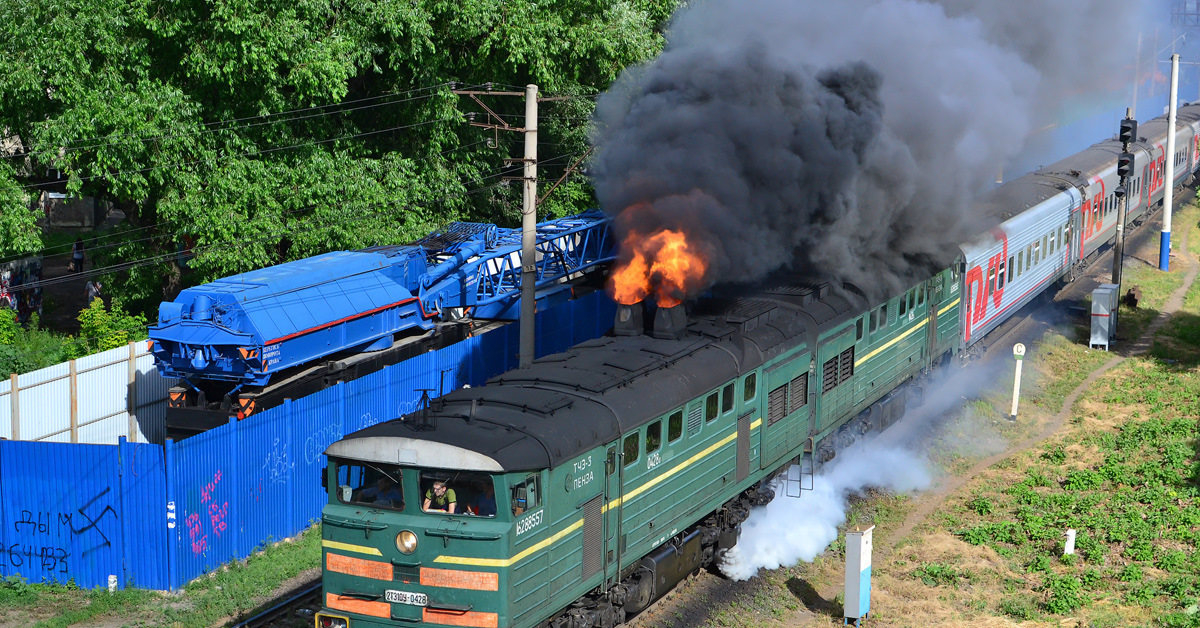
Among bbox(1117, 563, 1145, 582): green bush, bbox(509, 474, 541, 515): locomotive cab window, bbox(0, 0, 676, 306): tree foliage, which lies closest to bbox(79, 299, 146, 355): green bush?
bbox(0, 0, 676, 306): tree foliage

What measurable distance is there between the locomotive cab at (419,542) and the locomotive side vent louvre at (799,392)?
6357 mm

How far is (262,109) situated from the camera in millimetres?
25562

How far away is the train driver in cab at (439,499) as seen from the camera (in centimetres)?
1151

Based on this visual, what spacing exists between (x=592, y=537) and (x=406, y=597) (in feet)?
7.24

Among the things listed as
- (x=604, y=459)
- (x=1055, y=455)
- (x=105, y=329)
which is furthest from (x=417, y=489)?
(x=105, y=329)

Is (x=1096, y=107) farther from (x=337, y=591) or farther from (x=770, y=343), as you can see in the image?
(x=337, y=591)

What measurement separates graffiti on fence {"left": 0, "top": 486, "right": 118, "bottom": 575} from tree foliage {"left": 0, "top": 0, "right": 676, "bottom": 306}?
9177 millimetres

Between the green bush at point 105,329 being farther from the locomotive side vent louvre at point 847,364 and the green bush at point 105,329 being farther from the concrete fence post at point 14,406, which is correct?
the locomotive side vent louvre at point 847,364

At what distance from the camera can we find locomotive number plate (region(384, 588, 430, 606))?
11562 millimetres

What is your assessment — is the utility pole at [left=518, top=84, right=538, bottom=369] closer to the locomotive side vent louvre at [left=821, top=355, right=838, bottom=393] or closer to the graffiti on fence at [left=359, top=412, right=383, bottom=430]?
the graffiti on fence at [left=359, top=412, right=383, bottom=430]

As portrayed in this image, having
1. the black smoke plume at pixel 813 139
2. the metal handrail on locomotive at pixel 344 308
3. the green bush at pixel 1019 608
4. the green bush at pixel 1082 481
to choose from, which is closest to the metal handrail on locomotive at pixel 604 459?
the black smoke plume at pixel 813 139

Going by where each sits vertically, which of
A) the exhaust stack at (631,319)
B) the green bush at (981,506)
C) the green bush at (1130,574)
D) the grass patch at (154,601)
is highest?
the exhaust stack at (631,319)

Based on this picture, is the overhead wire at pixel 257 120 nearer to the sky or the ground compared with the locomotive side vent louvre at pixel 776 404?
nearer to the sky

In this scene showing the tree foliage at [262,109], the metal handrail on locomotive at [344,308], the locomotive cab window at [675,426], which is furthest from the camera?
the tree foliage at [262,109]
